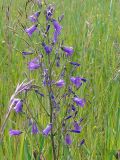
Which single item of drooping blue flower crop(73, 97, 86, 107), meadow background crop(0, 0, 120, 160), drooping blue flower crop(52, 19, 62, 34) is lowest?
meadow background crop(0, 0, 120, 160)

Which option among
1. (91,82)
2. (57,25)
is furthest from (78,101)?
(91,82)

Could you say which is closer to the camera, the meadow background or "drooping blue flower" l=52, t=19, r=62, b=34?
"drooping blue flower" l=52, t=19, r=62, b=34

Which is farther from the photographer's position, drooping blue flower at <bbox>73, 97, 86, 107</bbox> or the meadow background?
the meadow background

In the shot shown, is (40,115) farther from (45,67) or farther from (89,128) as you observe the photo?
(45,67)

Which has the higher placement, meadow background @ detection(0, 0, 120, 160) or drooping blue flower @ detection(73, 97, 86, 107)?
drooping blue flower @ detection(73, 97, 86, 107)

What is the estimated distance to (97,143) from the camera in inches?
59.4

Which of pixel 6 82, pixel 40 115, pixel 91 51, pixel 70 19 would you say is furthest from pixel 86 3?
pixel 40 115

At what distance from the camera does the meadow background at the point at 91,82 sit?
1.42 m

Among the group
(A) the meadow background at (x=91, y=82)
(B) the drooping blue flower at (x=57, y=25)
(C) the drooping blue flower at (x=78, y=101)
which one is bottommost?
(A) the meadow background at (x=91, y=82)

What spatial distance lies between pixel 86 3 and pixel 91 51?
1.90 metres

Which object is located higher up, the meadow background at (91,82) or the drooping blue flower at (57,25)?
the drooping blue flower at (57,25)

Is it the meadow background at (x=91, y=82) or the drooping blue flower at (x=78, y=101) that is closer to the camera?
the drooping blue flower at (x=78, y=101)

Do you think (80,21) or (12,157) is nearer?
(12,157)

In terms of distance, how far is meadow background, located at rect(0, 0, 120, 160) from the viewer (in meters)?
1.42
